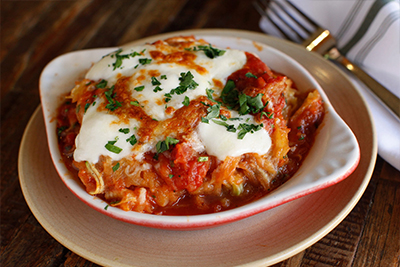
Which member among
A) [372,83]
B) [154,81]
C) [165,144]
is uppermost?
[154,81]

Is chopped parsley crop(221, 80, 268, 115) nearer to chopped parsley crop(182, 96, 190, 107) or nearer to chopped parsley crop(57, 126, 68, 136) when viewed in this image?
chopped parsley crop(182, 96, 190, 107)

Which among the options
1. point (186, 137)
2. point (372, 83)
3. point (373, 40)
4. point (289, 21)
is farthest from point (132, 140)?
point (289, 21)

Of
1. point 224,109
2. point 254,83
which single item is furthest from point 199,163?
point 254,83

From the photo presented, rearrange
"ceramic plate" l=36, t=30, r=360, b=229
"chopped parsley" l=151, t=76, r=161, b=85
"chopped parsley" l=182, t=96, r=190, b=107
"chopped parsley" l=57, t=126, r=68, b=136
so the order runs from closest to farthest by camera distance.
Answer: "ceramic plate" l=36, t=30, r=360, b=229, "chopped parsley" l=182, t=96, r=190, b=107, "chopped parsley" l=151, t=76, r=161, b=85, "chopped parsley" l=57, t=126, r=68, b=136

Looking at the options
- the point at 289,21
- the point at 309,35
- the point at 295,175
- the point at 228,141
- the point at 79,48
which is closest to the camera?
the point at 228,141

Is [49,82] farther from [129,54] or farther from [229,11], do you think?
[229,11]

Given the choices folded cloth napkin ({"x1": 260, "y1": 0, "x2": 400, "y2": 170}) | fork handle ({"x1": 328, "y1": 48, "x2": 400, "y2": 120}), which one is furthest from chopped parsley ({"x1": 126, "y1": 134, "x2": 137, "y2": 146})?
fork handle ({"x1": 328, "y1": 48, "x2": 400, "y2": 120})

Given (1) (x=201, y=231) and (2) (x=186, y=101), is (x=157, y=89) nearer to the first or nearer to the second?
(2) (x=186, y=101)

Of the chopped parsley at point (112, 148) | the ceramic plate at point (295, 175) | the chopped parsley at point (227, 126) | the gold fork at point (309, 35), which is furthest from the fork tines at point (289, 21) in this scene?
the chopped parsley at point (112, 148)
